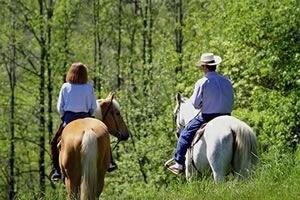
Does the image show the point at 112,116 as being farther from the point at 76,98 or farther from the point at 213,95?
the point at 213,95

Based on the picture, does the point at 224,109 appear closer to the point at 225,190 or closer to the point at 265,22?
the point at 225,190

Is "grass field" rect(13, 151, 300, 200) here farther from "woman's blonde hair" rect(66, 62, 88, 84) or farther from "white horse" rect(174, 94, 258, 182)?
"woman's blonde hair" rect(66, 62, 88, 84)

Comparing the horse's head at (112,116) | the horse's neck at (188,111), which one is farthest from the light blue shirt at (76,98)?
the horse's neck at (188,111)

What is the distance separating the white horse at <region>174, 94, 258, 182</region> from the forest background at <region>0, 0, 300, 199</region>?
5131mm

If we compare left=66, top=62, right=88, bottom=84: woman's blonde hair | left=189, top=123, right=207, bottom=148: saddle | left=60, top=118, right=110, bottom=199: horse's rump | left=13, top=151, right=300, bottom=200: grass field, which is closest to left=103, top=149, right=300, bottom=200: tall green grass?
left=13, top=151, right=300, bottom=200: grass field

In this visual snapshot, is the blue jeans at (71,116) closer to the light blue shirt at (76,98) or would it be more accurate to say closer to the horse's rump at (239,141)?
the light blue shirt at (76,98)

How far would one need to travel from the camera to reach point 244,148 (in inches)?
443

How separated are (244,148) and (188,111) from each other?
2716mm

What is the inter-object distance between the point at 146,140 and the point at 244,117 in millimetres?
9324

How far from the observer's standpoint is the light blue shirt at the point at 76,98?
11.9 meters

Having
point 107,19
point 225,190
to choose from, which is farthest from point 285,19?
point 107,19

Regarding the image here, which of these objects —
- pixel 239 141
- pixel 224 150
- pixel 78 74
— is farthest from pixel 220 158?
pixel 78 74

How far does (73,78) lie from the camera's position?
11812mm

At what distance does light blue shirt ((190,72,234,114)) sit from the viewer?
476 inches
